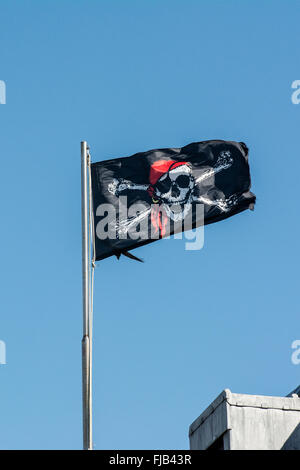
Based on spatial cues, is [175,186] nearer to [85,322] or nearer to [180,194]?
[180,194]

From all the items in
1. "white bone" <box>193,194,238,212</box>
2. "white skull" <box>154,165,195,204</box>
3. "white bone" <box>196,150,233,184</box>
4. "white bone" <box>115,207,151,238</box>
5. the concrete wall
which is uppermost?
A: "white bone" <box>196,150,233,184</box>

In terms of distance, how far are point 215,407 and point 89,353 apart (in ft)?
15.1

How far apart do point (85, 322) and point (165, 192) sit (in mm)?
4665

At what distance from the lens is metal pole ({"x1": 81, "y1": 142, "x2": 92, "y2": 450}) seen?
63.8ft

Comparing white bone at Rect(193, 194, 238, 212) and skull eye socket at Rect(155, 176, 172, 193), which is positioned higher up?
skull eye socket at Rect(155, 176, 172, 193)

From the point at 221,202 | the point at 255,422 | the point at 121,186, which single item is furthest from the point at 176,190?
the point at 255,422

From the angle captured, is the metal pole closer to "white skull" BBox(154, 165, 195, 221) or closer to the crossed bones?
the crossed bones

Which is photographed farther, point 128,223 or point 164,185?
point 164,185

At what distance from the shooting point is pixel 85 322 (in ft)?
67.2

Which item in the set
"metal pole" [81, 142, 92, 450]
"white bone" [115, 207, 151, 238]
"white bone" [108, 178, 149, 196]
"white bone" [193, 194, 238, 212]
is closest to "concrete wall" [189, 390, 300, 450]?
"white bone" [193, 194, 238, 212]
